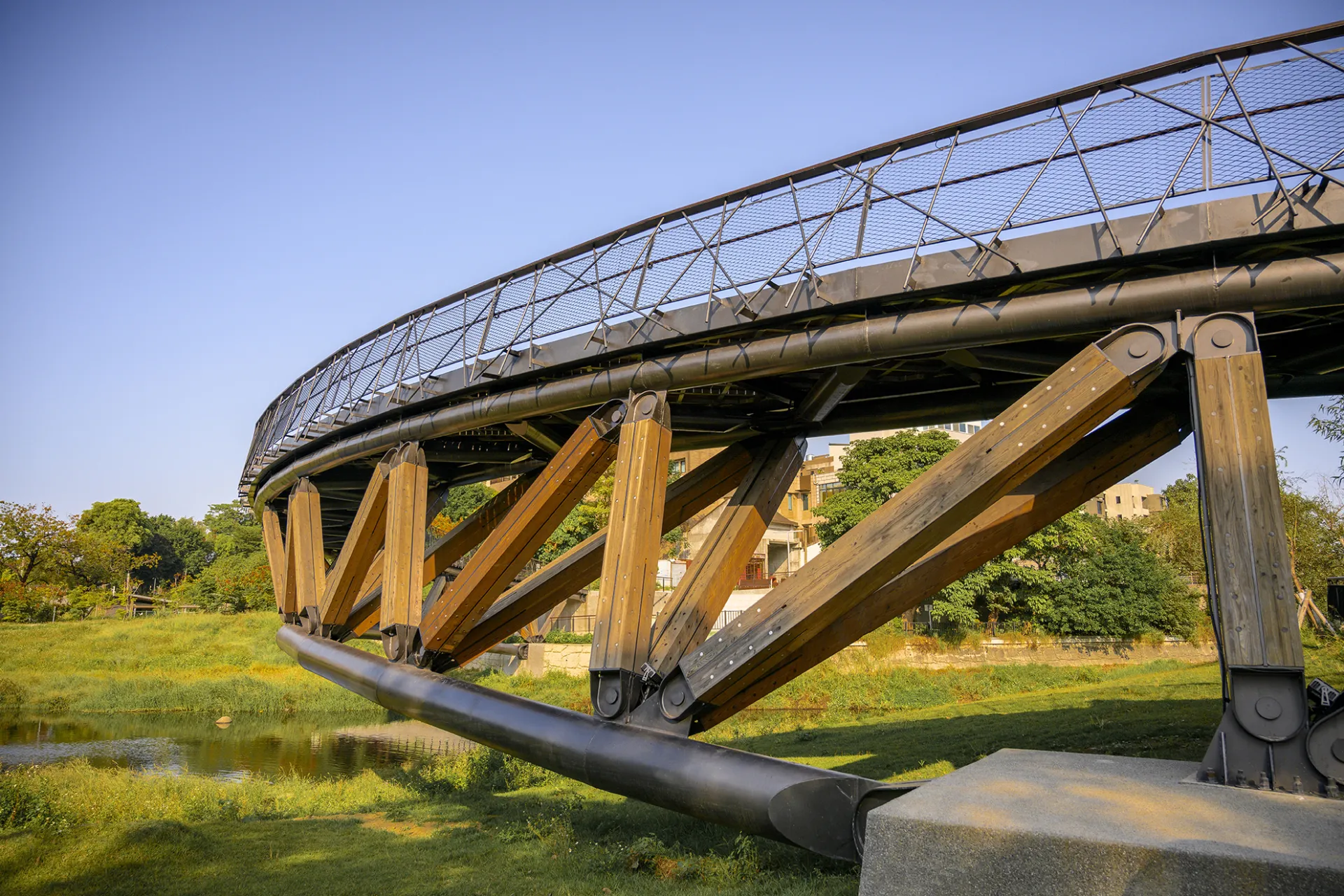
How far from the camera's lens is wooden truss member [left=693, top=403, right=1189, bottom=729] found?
741cm

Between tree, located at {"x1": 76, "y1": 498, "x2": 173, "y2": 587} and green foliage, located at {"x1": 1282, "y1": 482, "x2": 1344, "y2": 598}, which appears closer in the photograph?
green foliage, located at {"x1": 1282, "y1": 482, "x2": 1344, "y2": 598}

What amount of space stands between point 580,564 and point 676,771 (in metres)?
3.89

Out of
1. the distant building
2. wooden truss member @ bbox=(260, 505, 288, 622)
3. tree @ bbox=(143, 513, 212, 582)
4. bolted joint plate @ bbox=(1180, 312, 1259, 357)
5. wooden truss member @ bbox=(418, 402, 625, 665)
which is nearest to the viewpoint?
bolted joint plate @ bbox=(1180, 312, 1259, 357)

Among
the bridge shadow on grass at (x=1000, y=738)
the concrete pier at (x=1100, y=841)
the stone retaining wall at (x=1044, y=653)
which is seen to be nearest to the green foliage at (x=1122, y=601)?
the stone retaining wall at (x=1044, y=653)

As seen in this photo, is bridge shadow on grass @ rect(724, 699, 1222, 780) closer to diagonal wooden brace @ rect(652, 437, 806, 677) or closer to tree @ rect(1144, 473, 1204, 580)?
diagonal wooden brace @ rect(652, 437, 806, 677)

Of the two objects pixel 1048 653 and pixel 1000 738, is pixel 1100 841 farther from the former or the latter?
pixel 1048 653

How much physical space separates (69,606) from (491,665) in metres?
34.7

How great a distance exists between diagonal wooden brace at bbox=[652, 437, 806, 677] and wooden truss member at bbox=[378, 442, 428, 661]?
13.1ft

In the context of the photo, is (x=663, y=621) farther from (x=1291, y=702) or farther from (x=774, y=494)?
(x=1291, y=702)

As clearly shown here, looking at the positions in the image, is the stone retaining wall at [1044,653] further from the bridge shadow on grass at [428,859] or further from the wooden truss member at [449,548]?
the bridge shadow on grass at [428,859]

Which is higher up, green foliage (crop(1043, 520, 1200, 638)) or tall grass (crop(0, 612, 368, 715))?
green foliage (crop(1043, 520, 1200, 638))

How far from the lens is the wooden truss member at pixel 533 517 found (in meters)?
8.93

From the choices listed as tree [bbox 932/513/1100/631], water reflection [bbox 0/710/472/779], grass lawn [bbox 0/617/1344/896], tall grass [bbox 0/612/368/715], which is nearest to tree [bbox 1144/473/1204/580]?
tree [bbox 932/513/1100/631]

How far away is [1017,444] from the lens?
19.3 feet
